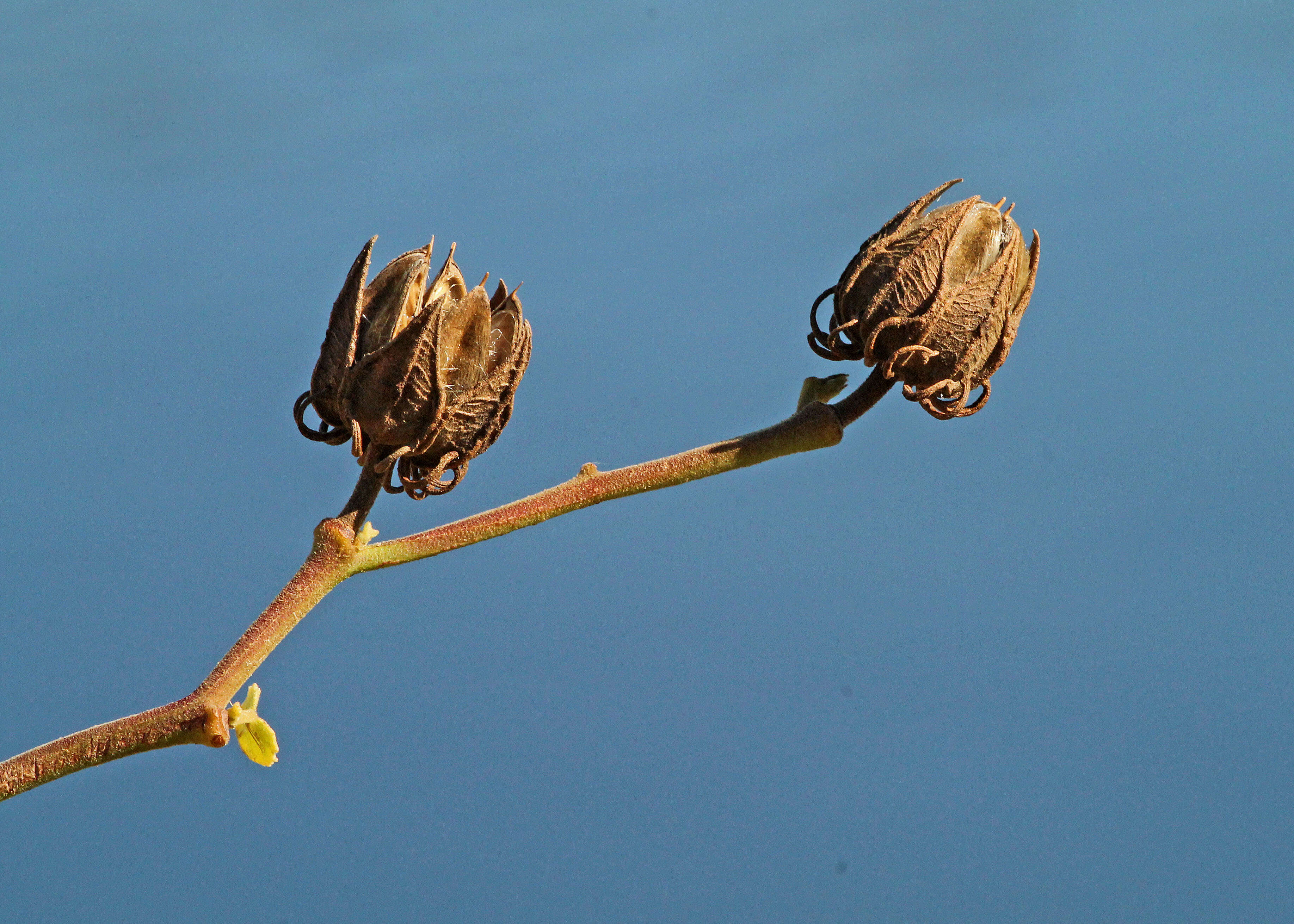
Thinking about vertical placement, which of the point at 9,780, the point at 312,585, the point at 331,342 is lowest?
the point at 9,780

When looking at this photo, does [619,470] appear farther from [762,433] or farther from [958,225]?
[958,225]

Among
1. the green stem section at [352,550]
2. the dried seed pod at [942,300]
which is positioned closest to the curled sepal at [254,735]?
the green stem section at [352,550]

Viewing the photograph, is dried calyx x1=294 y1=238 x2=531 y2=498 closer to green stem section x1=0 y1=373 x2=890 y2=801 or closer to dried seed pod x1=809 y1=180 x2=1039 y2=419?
green stem section x1=0 y1=373 x2=890 y2=801

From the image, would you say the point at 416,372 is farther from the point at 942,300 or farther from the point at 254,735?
the point at 942,300

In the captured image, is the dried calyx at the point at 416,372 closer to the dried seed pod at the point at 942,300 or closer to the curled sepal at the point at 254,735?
Result: the curled sepal at the point at 254,735

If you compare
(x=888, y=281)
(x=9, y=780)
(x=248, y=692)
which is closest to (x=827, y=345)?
(x=888, y=281)

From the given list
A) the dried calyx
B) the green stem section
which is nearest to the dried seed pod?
the green stem section
